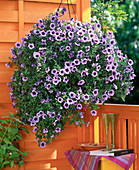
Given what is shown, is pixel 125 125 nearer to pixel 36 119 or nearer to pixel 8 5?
pixel 36 119

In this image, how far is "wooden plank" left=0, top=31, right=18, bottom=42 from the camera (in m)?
2.49

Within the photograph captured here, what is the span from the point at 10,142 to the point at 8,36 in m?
0.79

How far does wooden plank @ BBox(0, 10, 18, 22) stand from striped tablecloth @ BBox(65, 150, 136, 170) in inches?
42.7

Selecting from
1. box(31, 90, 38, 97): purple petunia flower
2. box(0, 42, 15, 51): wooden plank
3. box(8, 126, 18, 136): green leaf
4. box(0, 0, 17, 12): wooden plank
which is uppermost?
box(0, 0, 17, 12): wooden plank

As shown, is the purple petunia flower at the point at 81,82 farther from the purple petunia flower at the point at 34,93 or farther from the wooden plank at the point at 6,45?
the wooden plank at the point at 6,45

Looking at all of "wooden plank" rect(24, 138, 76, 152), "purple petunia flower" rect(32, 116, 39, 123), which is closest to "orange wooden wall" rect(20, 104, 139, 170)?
"wooden plank" rect(24, 138, 76, 152)

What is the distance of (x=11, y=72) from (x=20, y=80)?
0.22 m

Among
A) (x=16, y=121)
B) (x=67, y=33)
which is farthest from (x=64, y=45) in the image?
(x=16, y=121)

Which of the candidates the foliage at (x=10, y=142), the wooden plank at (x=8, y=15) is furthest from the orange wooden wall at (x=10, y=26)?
the foliage at (x=10, y=142)

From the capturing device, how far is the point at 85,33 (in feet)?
7.47

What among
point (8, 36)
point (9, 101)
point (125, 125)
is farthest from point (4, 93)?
point (125, 125)

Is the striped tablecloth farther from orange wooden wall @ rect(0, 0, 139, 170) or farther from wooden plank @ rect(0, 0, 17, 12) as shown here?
wooden plank @ rect(0, 0, 17, 12)

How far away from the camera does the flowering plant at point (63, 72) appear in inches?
87.0

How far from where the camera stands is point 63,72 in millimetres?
2178
